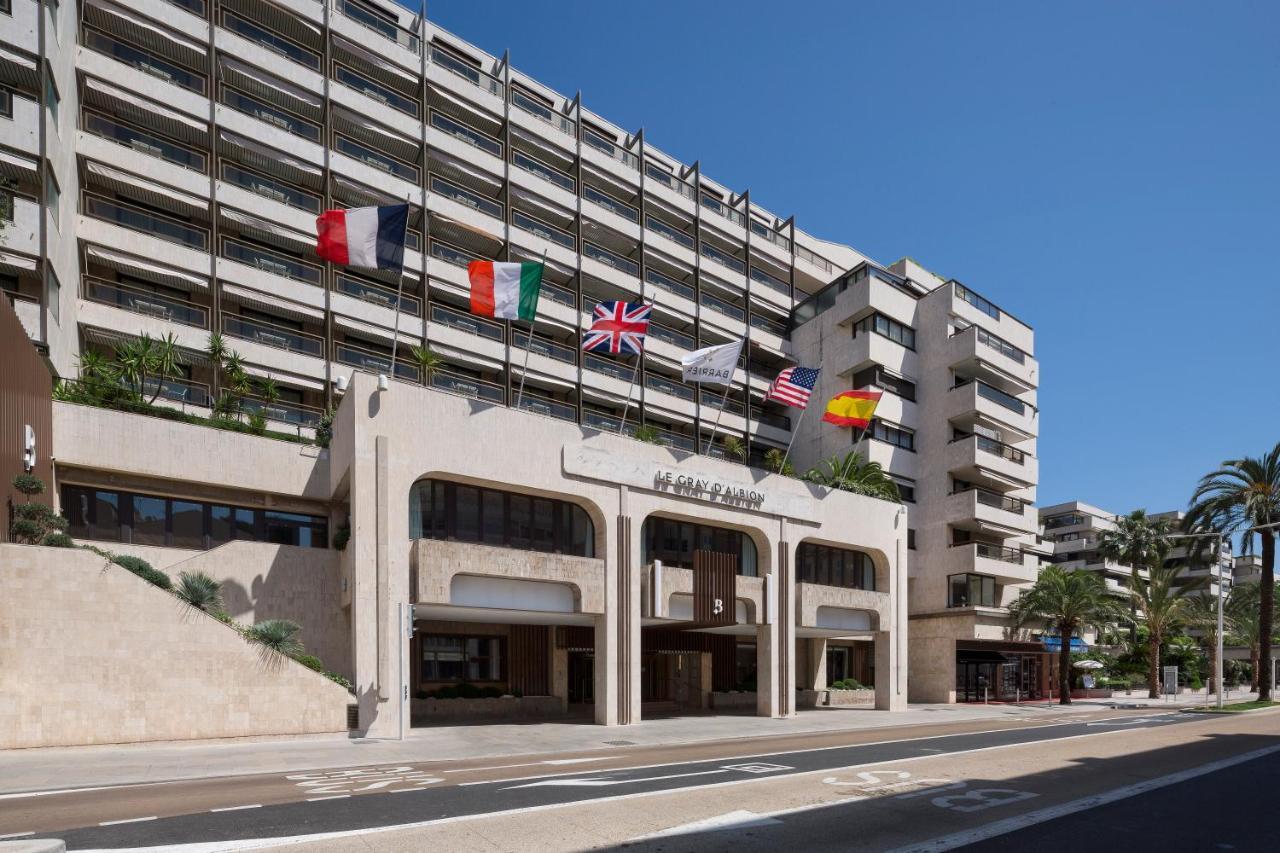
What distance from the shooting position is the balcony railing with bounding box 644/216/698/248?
5809 centimetres

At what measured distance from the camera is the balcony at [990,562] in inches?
2170

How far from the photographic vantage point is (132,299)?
3806 centimetres

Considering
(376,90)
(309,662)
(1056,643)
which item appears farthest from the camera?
(1056,643)

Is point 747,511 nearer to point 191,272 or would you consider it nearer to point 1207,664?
point 191,272

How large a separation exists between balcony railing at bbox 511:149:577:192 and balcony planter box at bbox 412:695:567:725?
99.3ft

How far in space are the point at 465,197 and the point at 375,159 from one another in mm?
5402

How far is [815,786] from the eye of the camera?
604 inches

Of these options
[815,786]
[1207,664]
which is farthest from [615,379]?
[1207,664]

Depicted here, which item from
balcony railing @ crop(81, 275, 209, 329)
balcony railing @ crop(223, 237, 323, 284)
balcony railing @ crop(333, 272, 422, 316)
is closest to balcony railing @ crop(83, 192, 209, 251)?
balcony railing @ crop(223, 237, 323, 284)

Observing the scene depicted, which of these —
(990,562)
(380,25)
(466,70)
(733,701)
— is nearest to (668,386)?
(733,701)

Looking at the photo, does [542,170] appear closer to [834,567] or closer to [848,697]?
[834,567]

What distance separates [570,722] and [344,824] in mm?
22469

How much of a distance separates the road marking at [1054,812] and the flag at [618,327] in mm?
21827

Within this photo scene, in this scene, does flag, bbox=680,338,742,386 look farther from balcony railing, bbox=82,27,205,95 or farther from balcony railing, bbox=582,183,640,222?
balcony railing, bbox=82,27,205,95
